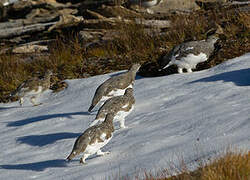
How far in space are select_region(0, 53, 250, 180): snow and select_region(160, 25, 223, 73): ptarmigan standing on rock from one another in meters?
0.24

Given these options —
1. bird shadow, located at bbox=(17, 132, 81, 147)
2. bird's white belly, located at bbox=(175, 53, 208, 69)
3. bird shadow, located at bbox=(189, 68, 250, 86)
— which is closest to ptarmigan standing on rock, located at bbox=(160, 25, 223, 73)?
bird's white belly, located at bbox=(175, 53, 208, 69)


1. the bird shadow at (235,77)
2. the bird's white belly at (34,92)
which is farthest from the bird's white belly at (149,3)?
the bird shadow at (235,77)

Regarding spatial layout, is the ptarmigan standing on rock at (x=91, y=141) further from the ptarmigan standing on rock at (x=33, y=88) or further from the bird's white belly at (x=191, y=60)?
the ptarmigan standing on rock at (x=33, y=88)

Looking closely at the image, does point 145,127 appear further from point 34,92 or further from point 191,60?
point 34,92

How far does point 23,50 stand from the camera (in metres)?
14.0

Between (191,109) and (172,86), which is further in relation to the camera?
(172,86)

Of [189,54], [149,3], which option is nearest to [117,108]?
[189,54]

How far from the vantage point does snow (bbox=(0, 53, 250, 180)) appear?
5215 millimetres

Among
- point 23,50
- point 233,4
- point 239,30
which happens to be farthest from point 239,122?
point 23,50

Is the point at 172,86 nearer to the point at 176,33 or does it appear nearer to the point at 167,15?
the point at 176,33

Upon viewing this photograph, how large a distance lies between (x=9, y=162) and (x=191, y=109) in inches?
105

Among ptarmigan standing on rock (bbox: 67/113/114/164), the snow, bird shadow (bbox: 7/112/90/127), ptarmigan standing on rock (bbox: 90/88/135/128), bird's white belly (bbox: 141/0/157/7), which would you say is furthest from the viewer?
bird's white belly (bbox: 141/0/157/7)

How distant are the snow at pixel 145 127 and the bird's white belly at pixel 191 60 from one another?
0.20 m

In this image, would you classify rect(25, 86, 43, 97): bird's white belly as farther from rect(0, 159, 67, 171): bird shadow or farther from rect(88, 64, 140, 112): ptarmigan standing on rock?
rect(0, 159, 67, 171): bird shadow
